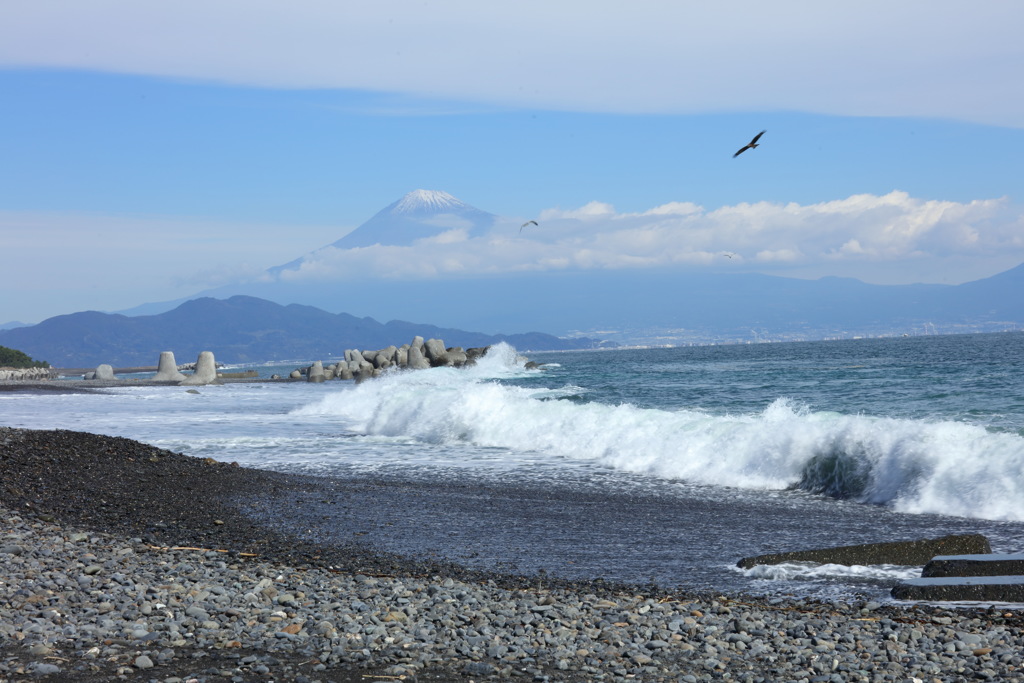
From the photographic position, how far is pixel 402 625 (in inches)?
256

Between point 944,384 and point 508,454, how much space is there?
22.3 metres

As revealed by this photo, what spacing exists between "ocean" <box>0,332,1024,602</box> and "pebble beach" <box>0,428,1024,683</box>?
1.04 meters

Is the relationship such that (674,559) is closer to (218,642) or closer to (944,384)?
(218,642)

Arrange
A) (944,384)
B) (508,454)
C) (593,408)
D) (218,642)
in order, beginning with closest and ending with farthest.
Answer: (218,642)
(508,454)
(593,408)
(944,384)

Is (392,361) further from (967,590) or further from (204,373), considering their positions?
(967,590)

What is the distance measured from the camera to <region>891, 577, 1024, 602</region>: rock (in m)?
7.54

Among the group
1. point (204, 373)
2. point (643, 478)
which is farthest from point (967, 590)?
point (204, 373)

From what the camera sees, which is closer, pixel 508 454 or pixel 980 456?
pixel 980 456

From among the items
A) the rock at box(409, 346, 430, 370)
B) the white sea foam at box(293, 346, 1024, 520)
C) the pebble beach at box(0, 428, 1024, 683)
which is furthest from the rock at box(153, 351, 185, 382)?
the pebble beach at box(0, 428, 1024, 683)

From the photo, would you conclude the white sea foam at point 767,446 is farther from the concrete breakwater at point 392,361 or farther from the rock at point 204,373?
the concrete breakwater at point 392,361

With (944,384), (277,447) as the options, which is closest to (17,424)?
(277,447)

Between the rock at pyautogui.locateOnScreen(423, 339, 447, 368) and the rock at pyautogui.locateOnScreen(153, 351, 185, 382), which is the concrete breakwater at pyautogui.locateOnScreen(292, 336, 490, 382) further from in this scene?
the rock at pyautogui.locateOnScreen(153, 351, 185, 382)

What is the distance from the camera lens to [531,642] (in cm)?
621

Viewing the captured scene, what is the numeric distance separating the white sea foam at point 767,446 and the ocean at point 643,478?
38 mm
